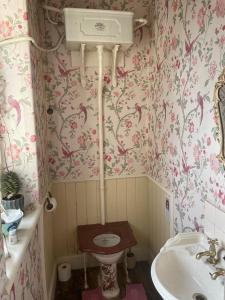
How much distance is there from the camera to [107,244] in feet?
6.53

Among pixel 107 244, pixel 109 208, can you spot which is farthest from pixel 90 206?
pixel 107 244

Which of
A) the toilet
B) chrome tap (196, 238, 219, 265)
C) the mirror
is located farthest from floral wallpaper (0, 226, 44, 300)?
the mirror

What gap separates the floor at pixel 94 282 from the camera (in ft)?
6.30

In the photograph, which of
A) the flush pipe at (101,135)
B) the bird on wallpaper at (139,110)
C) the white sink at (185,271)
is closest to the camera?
the white sink at (185,271)

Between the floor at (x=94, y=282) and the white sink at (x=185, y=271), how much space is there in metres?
0.88

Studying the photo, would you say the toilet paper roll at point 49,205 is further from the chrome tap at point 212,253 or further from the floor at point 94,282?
the chrome tap at point 212,253

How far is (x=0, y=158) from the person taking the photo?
4.79 ft

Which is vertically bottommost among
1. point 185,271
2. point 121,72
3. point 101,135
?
point 185,271

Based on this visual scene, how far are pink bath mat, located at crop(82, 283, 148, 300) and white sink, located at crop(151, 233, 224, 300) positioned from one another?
0.85 meters

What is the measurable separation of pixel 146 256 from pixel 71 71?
1.78m

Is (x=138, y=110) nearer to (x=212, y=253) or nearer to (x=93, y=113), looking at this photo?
(x=93, y=113)

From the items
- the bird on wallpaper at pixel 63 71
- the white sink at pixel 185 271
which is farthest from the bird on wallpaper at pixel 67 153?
the white sink at pixel 185 271

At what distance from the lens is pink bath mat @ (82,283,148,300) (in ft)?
6.11

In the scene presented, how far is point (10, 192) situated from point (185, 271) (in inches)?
39.7
